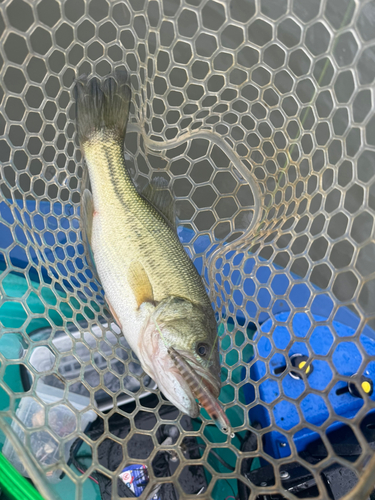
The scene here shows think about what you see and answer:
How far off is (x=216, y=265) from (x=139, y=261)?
2.12 ft

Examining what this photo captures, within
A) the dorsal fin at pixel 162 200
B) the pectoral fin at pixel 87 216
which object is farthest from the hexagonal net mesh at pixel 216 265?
the dorsal fin at pixel 162 200

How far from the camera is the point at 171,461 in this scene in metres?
1.70

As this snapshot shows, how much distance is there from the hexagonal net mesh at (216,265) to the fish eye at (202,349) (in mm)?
270

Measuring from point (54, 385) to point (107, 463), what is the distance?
0.50 meters

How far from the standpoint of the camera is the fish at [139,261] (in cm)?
141

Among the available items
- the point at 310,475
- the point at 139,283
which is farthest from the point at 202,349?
the point at 310,475

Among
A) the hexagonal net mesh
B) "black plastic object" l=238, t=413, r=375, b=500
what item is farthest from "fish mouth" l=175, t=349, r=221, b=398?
"black plastic object" l=238, t=413, r=375, b=500

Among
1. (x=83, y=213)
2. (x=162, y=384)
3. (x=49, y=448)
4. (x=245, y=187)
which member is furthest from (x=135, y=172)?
(x=49, y=448)

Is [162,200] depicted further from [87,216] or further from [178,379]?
[178,379]

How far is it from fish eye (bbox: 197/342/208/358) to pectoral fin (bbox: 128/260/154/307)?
29 centimetres

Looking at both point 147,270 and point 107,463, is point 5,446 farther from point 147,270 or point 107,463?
point 147,270

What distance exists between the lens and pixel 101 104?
1717 mm

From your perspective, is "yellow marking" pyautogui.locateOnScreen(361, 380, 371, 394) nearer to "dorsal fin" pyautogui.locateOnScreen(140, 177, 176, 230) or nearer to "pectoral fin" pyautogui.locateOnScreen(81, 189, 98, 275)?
"dorsal fin" pyautogui.locateOnScreen(140, 177, 176, 230)

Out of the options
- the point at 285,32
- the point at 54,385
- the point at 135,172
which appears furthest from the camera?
the point at 285,32
